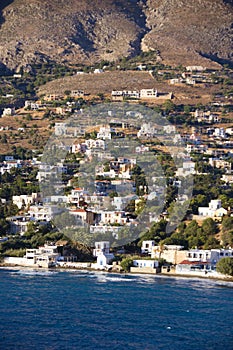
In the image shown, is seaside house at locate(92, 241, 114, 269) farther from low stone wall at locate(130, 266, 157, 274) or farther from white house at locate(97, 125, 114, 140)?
white house at locate(97, 125, 114, 140)

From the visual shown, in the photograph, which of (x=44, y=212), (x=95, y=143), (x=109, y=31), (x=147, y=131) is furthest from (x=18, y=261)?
(x=109, y=31)

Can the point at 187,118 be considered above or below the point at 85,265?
above

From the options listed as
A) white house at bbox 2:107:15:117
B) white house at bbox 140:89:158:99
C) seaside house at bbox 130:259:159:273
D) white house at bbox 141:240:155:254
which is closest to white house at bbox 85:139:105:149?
white house at bbox 140:89:158:99

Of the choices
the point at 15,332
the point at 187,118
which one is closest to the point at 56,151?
the point at 187,118

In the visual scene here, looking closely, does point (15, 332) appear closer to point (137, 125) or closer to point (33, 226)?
point (33, 226)

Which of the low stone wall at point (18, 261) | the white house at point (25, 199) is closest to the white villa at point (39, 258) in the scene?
the low stone wall at point (18, 261)

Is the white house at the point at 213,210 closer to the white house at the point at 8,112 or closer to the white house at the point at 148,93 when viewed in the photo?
the white house at the point at 148,93
